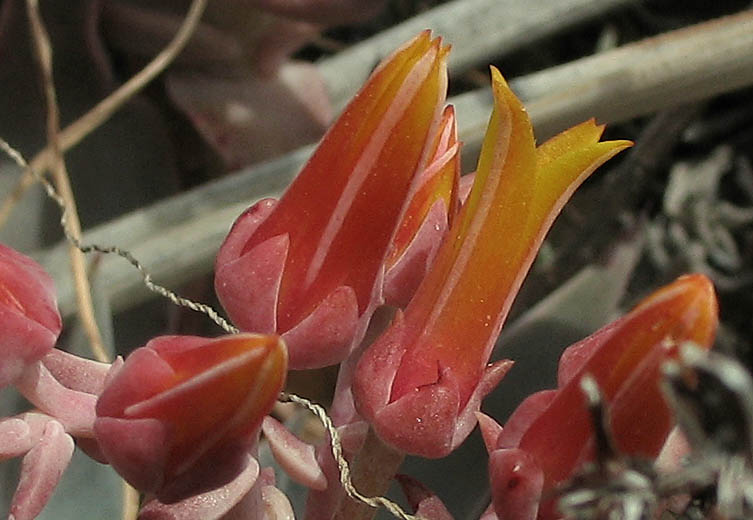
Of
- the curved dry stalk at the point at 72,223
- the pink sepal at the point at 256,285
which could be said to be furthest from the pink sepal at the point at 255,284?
the curved dry stalk at the point at 72,223

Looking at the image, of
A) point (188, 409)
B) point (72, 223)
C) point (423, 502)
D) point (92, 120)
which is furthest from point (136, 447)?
point (92, 120)

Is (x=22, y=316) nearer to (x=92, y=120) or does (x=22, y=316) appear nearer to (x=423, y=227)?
(x=423, y=227)

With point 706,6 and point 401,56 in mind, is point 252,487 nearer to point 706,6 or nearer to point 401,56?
point 401,56

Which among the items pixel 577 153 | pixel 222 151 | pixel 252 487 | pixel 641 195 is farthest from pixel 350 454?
pixel 641 195

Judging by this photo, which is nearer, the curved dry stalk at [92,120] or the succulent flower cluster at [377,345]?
the succulent flower cluster at [377,345]

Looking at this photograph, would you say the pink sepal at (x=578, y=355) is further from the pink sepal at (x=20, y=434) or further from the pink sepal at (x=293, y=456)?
the pink sepal at (x=20, y=434)

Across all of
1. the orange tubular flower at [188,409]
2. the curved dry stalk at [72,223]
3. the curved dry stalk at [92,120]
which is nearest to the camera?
the orange tubular flower at [188,409]
